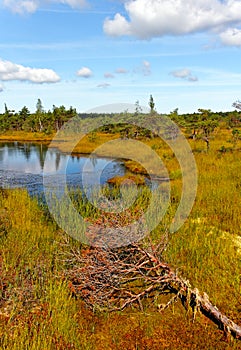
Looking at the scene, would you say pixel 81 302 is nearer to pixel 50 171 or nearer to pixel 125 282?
pixel 125 282

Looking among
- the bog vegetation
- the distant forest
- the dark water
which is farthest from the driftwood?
the distant forest

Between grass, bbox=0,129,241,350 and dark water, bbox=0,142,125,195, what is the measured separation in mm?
6277

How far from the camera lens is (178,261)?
5520mm

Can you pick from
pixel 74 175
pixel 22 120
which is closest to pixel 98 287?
pixel 74 175

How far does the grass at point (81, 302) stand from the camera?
12.8 feet

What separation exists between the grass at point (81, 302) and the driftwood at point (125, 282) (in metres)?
0.15

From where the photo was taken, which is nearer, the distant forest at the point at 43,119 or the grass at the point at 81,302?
the grass at the point at 81,302

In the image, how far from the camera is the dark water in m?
15.2

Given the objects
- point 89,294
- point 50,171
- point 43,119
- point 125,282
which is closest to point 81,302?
point 89,294

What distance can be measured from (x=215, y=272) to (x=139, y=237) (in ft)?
4.12

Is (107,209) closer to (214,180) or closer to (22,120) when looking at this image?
(214,180)

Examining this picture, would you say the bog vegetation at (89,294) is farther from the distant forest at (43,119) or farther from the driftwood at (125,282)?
the distant forest at (43,119)

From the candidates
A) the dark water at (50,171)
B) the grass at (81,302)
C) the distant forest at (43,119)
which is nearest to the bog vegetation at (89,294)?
the grass at (81,302)

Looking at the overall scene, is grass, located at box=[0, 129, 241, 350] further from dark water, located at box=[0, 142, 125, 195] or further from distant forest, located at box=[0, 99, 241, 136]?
distant forest, located at box=[0, 99, 241, 136]
